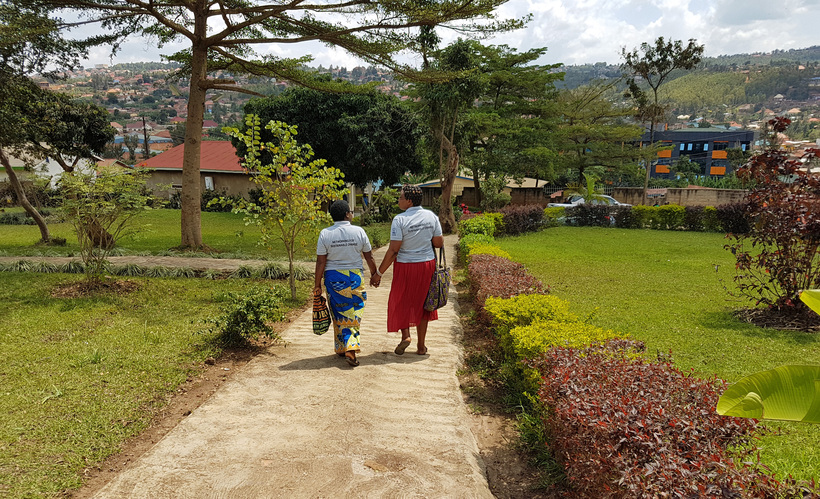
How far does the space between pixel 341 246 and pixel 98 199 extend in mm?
4619

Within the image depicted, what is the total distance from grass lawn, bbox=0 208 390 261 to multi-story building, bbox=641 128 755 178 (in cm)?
6533

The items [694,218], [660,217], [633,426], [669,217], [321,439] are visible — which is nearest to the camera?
[633,426]

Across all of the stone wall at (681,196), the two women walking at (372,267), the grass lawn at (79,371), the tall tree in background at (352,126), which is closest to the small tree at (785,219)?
the two women walking at (372,267)

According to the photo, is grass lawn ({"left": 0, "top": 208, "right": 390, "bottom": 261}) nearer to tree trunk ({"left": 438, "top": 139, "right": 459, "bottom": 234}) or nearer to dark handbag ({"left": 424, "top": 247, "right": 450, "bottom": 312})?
tree trunk ({"left": 438, "top": 139, "right": 459, "bottom": 234})

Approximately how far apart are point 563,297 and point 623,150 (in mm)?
24765

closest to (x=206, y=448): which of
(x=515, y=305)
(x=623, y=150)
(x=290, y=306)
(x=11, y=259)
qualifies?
(x=515, y=305)

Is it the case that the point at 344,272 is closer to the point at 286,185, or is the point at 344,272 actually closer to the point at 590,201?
the point at 286,185

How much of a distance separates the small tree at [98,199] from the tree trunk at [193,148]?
15.5 feet

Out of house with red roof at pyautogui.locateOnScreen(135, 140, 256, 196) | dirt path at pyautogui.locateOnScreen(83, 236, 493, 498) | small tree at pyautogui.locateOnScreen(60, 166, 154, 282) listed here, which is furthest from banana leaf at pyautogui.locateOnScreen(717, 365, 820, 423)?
house with red roof at pyautogui.locateOnScreen(135, 140, 256, 196)

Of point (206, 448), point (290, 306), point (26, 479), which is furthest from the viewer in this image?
point (290, 306)

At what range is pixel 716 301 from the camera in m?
8.20

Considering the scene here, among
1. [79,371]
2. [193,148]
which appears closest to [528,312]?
[79,371]

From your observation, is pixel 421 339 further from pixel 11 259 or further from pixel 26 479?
pixel 11 259

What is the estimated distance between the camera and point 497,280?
6.62 metres
